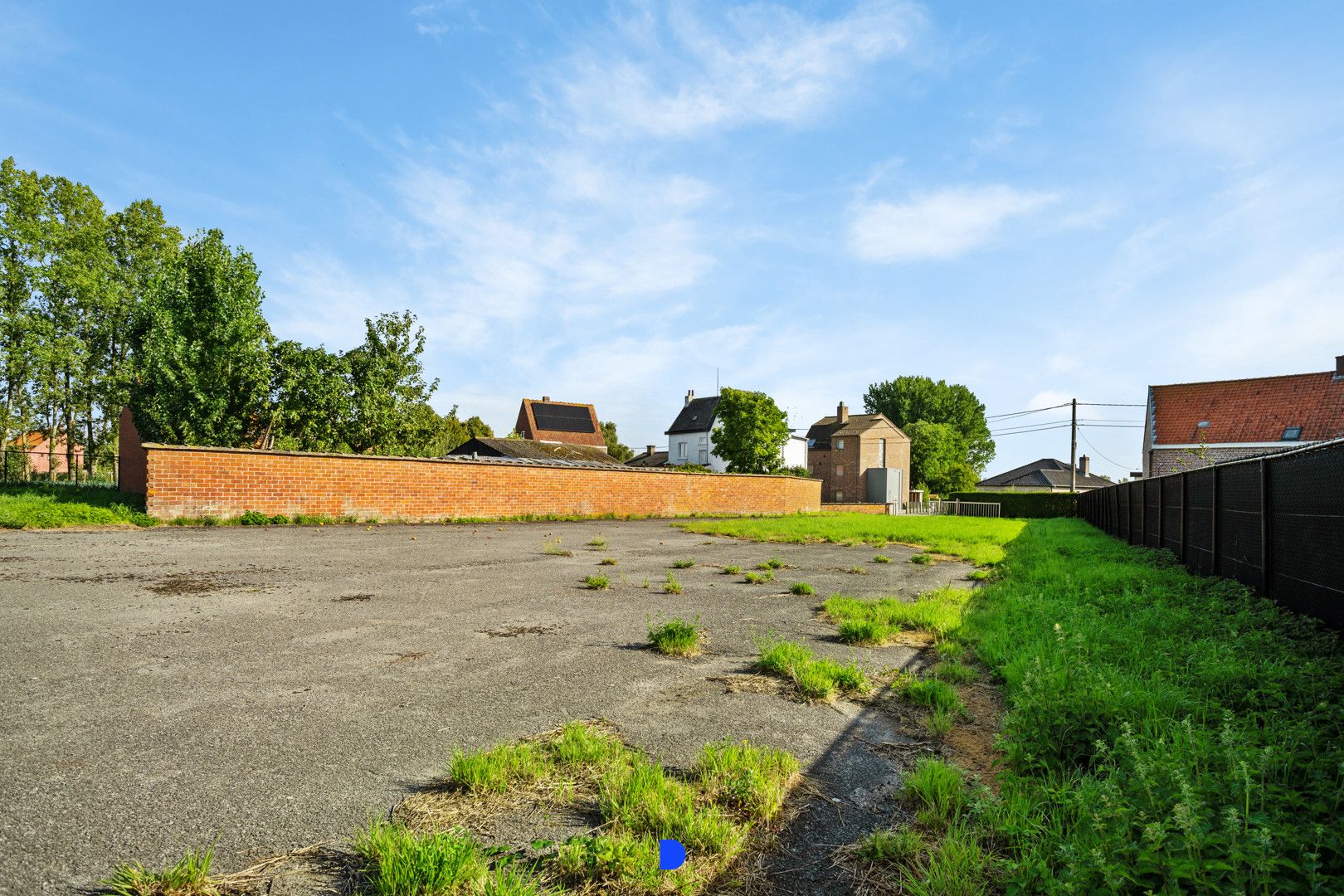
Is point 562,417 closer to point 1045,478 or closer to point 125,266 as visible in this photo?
point 125,266

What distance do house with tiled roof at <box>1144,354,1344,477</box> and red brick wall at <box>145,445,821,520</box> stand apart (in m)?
25.8

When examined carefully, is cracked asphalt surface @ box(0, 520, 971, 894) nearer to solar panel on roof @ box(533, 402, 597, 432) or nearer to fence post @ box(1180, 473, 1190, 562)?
fence post @ box(1180, 473, 1190, 562)

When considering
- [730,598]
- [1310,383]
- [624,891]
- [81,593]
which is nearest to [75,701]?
[624,891]

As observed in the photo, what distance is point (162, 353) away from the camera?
62.3 ft

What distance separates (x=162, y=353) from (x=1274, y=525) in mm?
24849

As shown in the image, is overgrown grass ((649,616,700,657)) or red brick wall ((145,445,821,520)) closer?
overgrown grass ((649,616,700,657))

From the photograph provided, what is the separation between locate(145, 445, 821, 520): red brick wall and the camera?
41.8 ft

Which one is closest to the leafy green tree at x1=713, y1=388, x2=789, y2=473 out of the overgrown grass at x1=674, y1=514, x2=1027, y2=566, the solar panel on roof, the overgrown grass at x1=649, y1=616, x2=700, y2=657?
the solar panel on roof

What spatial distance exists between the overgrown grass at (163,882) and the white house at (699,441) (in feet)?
187

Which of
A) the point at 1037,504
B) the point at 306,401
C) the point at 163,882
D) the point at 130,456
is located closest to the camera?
the point at 163,882

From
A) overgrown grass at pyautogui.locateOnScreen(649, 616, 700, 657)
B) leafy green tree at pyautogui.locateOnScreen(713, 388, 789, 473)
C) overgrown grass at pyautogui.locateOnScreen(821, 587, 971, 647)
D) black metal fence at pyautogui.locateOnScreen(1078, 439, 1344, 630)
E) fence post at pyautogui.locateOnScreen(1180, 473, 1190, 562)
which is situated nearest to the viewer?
overgrown grass at pyautogui.locateOnScreen(649, 616, 700, 657)

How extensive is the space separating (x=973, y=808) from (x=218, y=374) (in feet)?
78.1

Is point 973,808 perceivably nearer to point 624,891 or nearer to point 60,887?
point 624,891

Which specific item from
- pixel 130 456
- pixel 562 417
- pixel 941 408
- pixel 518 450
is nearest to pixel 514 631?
pixel 130 456
